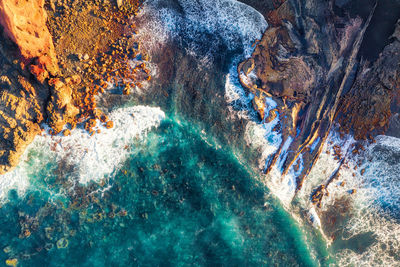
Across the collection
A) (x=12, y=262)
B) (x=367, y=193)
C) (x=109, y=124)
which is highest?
(x=367, y=193)

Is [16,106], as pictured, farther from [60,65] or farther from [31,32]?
[31,32]

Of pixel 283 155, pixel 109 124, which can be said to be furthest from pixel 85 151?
pixel 283 155

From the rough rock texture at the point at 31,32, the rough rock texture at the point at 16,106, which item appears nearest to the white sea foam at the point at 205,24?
the rough rock texture at the point at 31,32

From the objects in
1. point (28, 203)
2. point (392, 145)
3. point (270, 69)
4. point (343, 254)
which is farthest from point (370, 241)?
point (28, 203)

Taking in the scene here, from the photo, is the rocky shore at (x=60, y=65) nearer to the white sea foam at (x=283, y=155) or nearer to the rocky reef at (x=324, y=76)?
the white sea foam at (x=283, y=155)

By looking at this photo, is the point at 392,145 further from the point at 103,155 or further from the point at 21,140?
the point at 21,140

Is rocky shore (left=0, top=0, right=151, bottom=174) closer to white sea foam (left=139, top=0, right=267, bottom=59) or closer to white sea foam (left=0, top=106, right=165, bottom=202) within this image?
white sea foam (left=0, top=106, right=165, bottom=202)

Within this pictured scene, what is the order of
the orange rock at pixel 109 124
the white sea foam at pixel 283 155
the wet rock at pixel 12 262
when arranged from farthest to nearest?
the white sea foam at pixel 283 155 < the orange rock at pixel 109 124 < the wet rock at pixel 12 262
